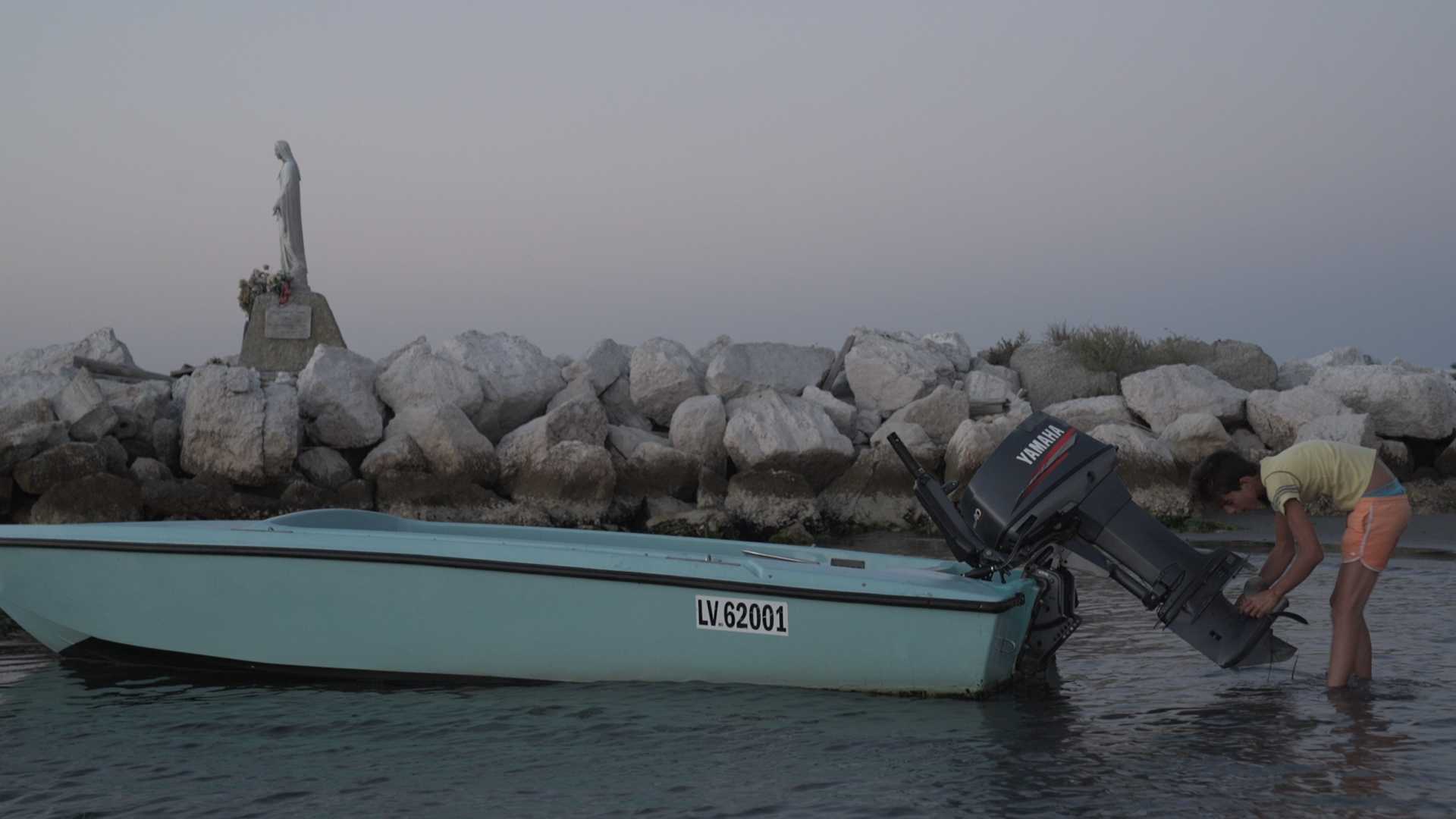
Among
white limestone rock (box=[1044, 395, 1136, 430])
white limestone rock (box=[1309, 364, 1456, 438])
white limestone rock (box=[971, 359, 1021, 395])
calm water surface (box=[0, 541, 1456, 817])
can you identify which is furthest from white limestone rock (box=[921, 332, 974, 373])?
calm water surface (box=[0, 541, 1456, 817])

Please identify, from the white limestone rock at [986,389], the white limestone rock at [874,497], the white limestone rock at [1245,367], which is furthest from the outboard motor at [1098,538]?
the white limestone rock at [1245,367]

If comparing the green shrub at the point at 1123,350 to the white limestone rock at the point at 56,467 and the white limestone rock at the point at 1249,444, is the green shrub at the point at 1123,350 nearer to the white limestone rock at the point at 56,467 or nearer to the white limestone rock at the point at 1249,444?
the white limestone rock at the point at 1249,444

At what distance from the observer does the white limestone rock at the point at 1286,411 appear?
568 inches

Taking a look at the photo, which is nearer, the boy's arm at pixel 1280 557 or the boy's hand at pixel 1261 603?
the boy's hand at pixel 1261 603

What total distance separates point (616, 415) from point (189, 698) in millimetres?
9652

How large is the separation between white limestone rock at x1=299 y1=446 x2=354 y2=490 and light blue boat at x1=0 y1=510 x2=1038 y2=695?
6.81 meters

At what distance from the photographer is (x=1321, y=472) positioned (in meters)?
5.36

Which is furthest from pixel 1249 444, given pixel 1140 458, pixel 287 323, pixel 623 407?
pixel 287 323

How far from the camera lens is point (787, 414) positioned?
13.8 m

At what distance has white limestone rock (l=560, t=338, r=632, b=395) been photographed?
15.4 meters

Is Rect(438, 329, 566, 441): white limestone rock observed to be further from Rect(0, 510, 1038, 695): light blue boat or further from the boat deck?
Rect(0, 510, 1038, 695): light blue boat

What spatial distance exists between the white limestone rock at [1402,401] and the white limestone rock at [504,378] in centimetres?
882

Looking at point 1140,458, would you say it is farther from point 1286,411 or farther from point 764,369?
point 764,369

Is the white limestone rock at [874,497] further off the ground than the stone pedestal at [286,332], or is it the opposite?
the stone pedestal at [286,332]
